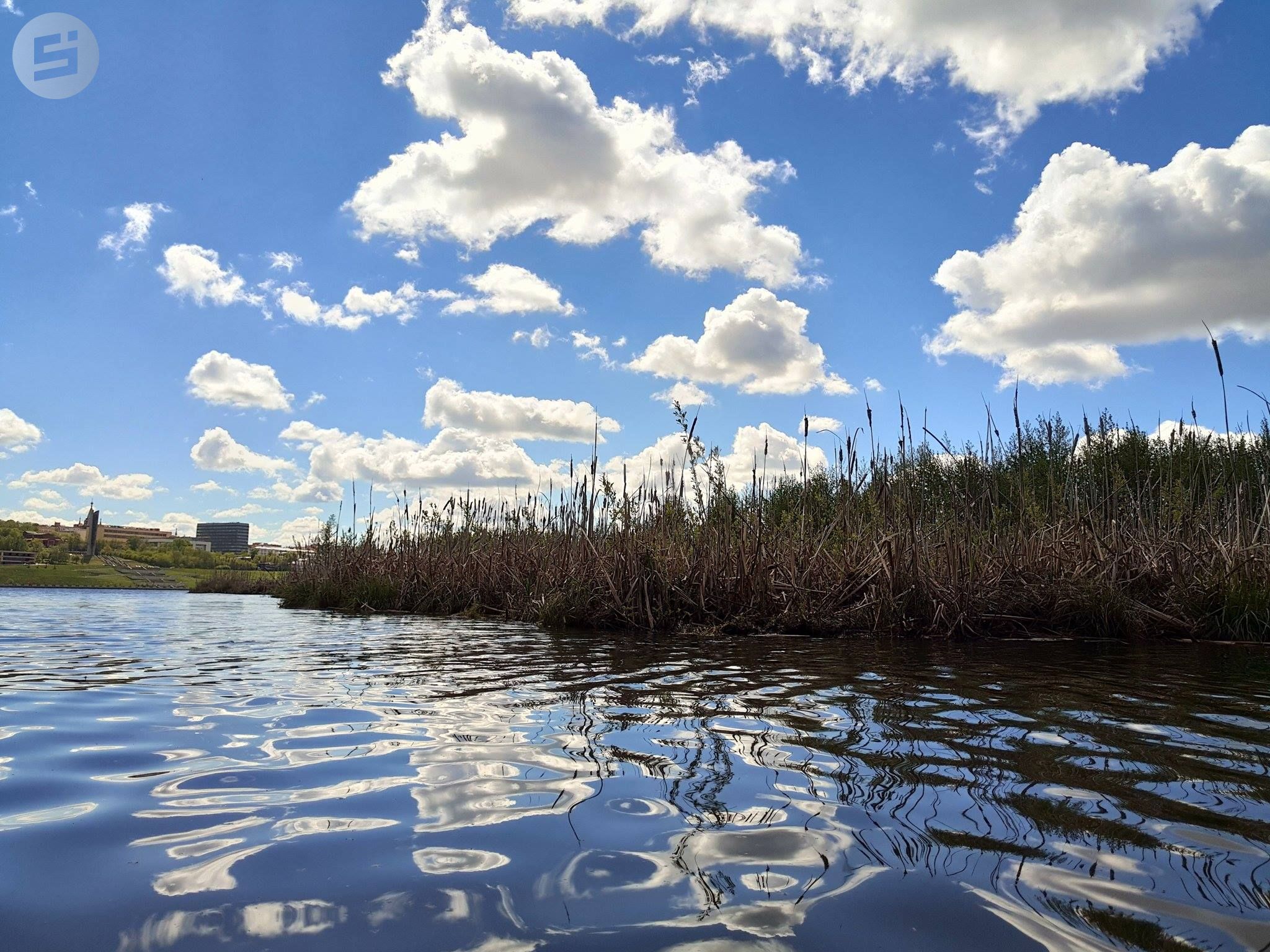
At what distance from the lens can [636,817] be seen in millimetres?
1649

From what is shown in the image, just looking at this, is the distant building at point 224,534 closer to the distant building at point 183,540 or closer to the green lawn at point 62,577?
the distant building at point 183,540

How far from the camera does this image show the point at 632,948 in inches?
42.0

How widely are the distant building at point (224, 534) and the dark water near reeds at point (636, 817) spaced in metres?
123

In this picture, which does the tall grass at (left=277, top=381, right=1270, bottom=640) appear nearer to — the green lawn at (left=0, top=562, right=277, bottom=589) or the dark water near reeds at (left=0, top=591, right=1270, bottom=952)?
the dark water near reeds at (left=0, top=591, right=1270, bottom=952)

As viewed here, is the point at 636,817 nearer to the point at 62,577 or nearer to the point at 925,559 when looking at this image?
the point at 925,559

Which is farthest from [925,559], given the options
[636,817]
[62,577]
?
[62,577]

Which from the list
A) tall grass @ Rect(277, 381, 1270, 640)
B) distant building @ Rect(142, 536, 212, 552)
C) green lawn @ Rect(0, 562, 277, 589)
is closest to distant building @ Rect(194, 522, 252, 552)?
distant building @ Rect(142, 536, 212, 552)

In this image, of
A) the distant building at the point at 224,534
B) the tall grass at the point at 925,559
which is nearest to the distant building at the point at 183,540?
the distant building at the point at 224,534

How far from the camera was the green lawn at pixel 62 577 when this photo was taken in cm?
4731

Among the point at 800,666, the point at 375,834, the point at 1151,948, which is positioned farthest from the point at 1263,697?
the point at 375,834

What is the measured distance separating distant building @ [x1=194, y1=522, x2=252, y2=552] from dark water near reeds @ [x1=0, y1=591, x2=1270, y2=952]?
404 feet

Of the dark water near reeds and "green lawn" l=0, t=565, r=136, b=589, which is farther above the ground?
the dark water near reeds

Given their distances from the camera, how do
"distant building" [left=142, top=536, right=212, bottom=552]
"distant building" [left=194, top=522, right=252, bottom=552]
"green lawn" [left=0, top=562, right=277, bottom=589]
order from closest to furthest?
"green lawn" [left=0, top=562, right=277, bottom=589] < "distant building" [left=142, top=536, right=212, bottom=552] < "distant building" [left=194, top=522, right=252, bottom=552]

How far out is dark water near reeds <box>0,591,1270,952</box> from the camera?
1.16m
